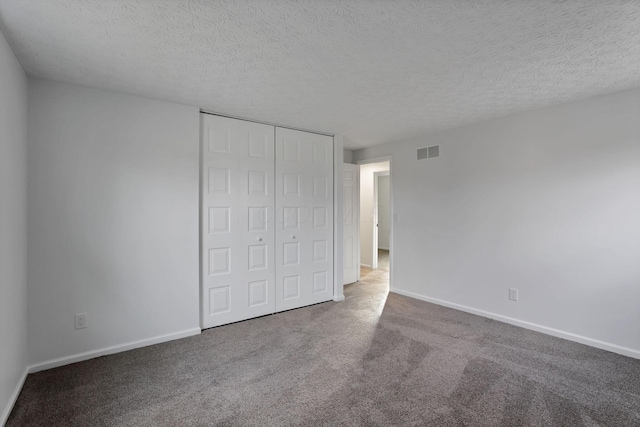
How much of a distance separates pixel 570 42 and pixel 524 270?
91.2 inches

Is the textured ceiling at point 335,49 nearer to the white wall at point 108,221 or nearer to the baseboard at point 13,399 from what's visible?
the white wall at point 108,221

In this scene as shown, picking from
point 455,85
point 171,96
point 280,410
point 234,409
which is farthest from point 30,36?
point 455,85

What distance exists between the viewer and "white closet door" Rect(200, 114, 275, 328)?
3.28 m

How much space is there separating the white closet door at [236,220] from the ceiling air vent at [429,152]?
213cm

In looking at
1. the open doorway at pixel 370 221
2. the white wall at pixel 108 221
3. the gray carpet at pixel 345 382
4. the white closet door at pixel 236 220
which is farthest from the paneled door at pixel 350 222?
the white wall at pixel 108 221

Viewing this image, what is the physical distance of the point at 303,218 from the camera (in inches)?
158

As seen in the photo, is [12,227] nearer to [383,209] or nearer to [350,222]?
[350,222]

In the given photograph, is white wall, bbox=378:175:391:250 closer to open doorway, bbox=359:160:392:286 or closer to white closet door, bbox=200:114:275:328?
open doorway, bbox=359:160:392:286

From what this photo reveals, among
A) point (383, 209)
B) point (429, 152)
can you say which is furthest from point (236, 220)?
point (383, 209)

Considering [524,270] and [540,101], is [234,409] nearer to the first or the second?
[524,270]

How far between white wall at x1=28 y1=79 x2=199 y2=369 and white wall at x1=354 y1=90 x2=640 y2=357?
309 cm

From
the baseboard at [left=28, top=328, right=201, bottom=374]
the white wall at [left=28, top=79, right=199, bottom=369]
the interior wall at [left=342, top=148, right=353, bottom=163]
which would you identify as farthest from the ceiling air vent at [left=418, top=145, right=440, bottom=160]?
the baseboard at [left=28, top=328, right=201, bottom=374]

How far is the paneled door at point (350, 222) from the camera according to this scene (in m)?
5.16

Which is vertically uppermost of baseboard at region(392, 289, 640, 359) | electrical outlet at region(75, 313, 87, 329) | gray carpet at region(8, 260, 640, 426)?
electrical outlet at region(75, 313, 87, 329)
